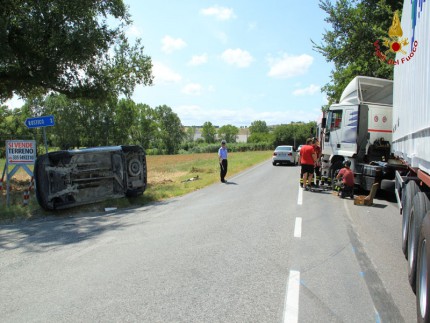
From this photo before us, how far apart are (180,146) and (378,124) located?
361 ft

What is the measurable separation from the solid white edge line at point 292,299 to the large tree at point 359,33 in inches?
633

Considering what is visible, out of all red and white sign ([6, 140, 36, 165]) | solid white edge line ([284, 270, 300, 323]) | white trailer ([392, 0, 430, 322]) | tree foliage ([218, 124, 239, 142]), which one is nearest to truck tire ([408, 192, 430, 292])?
white trailer ([392, 0, 430, 322])

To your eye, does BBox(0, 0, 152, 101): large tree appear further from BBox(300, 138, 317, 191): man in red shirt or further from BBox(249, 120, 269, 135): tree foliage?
BBox(249, 120, 269, 135): tree foliage

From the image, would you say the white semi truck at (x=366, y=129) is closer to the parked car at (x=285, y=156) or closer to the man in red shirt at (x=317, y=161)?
the man in red shirt at (x=317, y=161)

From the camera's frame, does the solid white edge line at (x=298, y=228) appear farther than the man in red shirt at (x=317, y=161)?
No

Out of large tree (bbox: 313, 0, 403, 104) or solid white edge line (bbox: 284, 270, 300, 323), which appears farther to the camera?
large tree (bbox: 313, 0, 403, 104)

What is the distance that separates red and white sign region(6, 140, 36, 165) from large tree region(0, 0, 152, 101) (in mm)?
3534

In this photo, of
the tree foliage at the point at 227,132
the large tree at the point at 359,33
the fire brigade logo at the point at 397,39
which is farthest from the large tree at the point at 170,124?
the fire brigade logo at the point at 397,39

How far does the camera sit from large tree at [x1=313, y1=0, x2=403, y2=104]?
18.4m

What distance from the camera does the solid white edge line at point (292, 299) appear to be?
140 inches

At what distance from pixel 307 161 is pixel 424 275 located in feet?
32.8

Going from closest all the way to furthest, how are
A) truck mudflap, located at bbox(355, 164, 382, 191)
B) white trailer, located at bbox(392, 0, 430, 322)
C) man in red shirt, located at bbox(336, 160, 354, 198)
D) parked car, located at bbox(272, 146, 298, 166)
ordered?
white trailer, located at bbox(392, 0, 430, 322)
truck mudflap, located at bbox(355, 164, 382, 191)
man in red shirt, located at bbox(336, 160, 354, 198)
parked car, located at bbox(272, 146, 298, 166)

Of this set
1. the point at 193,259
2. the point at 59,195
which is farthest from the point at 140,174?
the point at 193,259

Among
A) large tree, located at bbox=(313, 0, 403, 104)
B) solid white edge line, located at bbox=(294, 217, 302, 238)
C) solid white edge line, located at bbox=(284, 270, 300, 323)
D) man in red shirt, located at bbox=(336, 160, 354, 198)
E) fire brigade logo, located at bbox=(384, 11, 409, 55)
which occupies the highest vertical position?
large tree, located at bbox=(313, 0, 403, 104)
